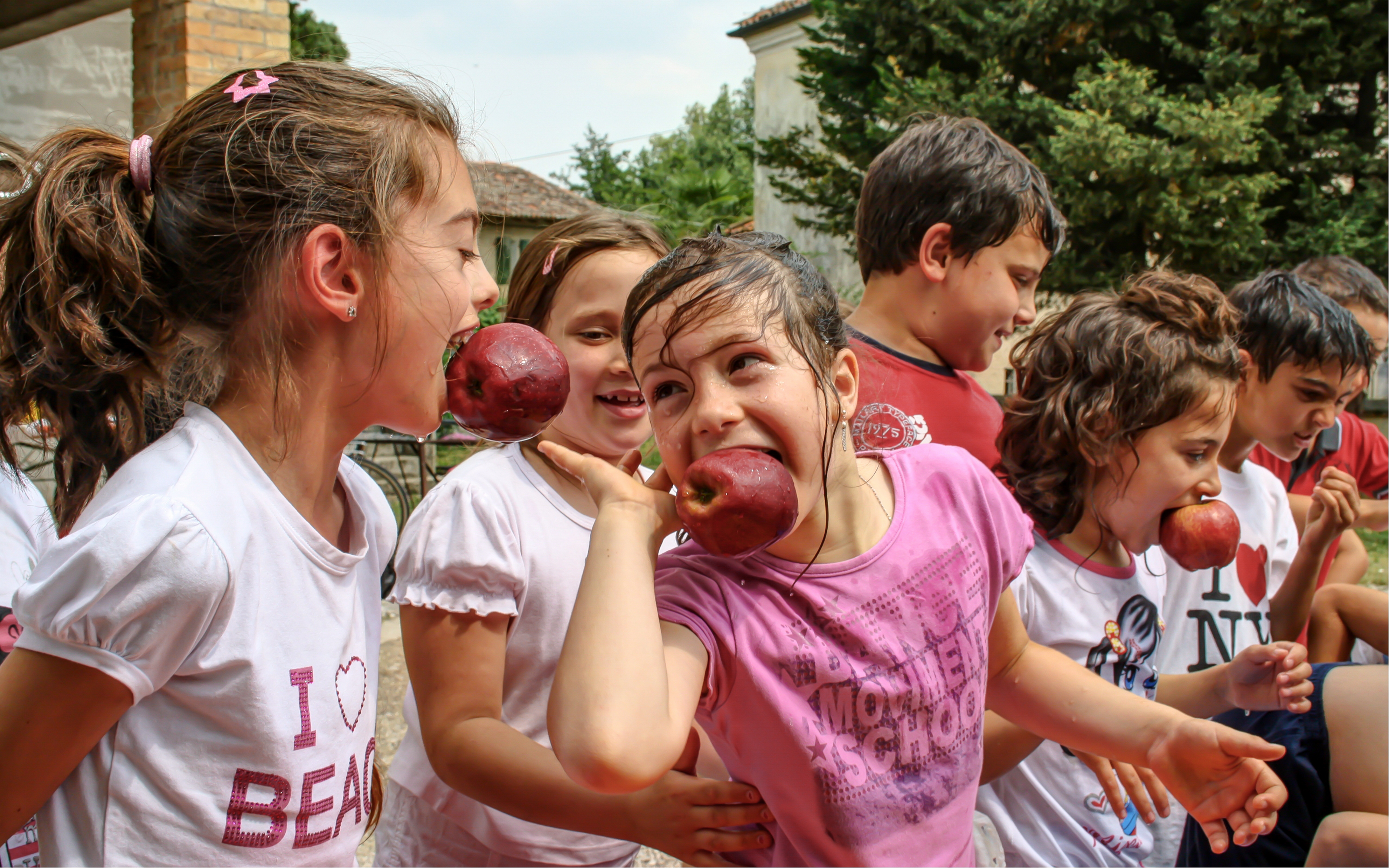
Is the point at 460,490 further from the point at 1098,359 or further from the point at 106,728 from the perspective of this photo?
the point at 1098,359

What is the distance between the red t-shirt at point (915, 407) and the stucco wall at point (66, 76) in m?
9.97

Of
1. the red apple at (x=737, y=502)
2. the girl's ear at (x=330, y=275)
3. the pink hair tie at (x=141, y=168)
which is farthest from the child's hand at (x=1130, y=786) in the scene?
the pink hair tie at (x=141, y=168)

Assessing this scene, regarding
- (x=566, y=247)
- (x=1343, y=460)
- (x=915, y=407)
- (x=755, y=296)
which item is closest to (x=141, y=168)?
(x=566, y=247)

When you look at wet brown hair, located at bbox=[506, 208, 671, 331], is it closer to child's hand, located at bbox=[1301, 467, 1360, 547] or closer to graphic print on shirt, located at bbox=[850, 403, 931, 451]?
graphic print on shirt, located at bbox=[850, 403, 931, 451]

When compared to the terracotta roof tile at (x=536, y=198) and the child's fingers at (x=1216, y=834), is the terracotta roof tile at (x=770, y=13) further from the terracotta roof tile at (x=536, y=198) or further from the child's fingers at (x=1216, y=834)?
the child's fingers at (x=1216, y=834)

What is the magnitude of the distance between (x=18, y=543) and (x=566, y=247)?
4.56 feet

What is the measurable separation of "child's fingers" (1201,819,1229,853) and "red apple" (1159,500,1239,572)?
76 centimetres

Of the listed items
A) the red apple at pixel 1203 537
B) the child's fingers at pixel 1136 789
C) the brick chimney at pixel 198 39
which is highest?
the brick chimney at pixel 198 39

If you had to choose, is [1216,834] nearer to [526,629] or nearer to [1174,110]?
[526,629]

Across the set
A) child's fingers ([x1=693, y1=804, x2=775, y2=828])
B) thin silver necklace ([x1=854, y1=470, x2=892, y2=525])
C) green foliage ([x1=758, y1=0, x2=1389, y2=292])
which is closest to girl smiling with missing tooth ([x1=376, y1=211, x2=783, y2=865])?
child's fingers ([x1=693, y1=804, x2=775, y2=828])

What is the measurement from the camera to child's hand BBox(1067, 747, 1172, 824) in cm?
197

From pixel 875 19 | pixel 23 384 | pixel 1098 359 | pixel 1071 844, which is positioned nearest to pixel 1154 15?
pixel 875 19

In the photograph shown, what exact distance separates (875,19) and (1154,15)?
14.0 ft

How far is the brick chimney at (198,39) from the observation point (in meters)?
7.95
